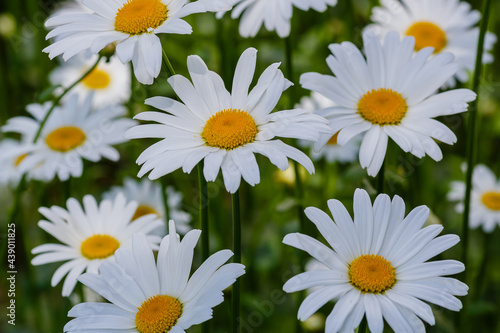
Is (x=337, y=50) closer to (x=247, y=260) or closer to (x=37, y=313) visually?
(x=247, y=260)

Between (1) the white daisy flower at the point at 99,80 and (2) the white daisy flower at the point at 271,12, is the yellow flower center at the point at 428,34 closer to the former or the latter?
(2) the white daisy flower at the point at 271,12

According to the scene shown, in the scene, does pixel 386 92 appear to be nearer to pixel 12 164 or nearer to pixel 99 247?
pixel 99 247

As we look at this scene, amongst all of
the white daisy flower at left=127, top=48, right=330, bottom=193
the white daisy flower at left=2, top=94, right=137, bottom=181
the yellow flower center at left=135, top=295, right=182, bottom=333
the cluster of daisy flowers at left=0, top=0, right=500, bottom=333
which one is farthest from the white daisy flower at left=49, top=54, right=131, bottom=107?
the yellow flower center at left=135, top=295, right=182, bottom=333

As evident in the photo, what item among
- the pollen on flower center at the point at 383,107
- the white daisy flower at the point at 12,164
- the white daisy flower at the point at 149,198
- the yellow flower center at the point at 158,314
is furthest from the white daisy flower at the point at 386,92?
the white daisy flower at the point at 12,164

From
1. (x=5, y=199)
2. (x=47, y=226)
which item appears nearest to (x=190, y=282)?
(x=47, y=226)

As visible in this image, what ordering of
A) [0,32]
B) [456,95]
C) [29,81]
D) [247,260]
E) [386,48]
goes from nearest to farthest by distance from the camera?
1. [456,95]
2. [386,48]
3. [247,260]
4. [0,32]
5. [29,81]

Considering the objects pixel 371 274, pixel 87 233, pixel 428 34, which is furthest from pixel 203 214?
pixel 428 34
